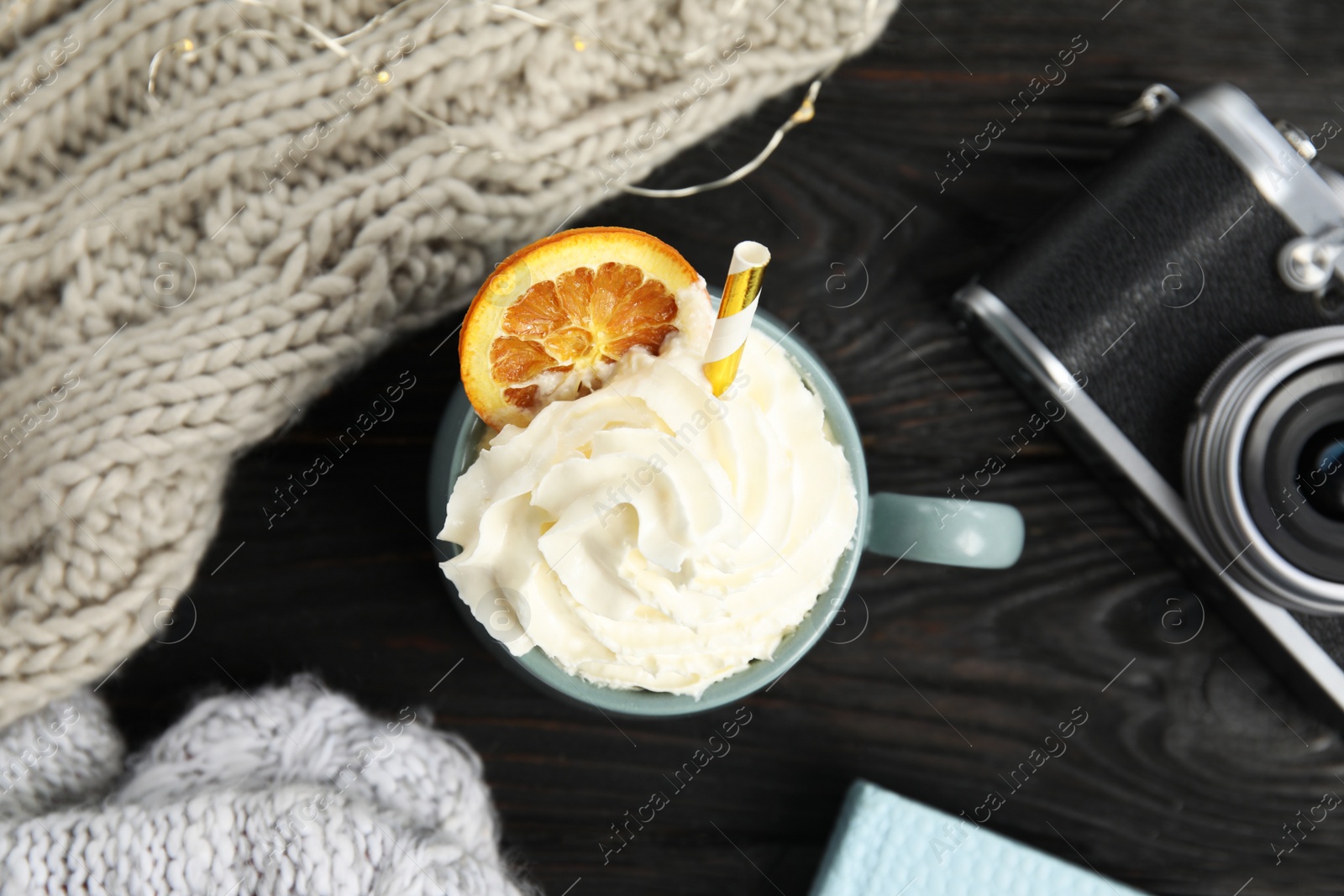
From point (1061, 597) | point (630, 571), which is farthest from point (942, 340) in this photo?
point (630, 571)

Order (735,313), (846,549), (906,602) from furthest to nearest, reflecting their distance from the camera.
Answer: (906,602), (846,549), (735,313)

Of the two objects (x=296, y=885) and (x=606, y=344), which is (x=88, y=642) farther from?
(x=606, y=344)

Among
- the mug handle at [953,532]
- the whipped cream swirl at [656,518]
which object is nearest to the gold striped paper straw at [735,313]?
the whipped cream swirl at [656,518]

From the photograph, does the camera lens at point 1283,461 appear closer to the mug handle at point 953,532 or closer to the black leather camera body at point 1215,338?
the black leather camera body at point 1215,338

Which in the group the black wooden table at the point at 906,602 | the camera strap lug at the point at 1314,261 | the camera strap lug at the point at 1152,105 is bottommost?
the black wooden table at the point at 906,602

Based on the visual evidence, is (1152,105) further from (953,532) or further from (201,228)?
(201,228)

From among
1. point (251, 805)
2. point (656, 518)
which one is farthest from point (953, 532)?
point (251, 805)

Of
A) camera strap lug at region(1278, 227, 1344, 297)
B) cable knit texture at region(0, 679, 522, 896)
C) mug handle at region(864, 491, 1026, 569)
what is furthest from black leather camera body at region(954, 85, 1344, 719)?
cable knit texture at region(0, 679, 522, 896)
